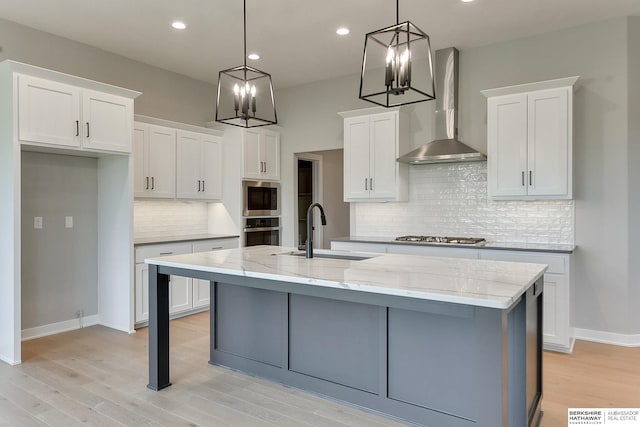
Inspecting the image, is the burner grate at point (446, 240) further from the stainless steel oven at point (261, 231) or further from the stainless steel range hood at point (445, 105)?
the stainless steel oven at point (261, 231)

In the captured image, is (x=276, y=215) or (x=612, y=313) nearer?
(x=612, y=313)

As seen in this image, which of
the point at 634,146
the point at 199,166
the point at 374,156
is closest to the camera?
the point at 634,146

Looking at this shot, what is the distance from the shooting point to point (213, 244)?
5.25 metres

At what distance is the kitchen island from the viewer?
6.21 feet

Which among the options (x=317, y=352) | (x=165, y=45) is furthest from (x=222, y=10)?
(x=317, y=352)

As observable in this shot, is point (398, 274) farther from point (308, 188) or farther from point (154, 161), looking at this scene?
point (308, 188)

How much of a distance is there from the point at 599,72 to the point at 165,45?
4.35m

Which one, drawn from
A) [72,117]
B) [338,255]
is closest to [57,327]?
[72,117]

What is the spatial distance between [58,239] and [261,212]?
2417 mm

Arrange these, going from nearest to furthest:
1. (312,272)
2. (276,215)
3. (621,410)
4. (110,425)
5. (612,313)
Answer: (312,272) < (110,425) < (621,410) < (612,313) < (276,215)

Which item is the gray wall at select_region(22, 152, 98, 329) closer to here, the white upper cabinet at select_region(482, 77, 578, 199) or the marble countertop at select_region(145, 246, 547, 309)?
the marble countertop at select_region(145, 246, 547, 309)

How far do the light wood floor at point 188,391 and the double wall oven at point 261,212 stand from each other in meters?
2.07

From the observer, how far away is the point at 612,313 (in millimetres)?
4055

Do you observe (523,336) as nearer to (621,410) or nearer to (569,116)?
(621,410)
